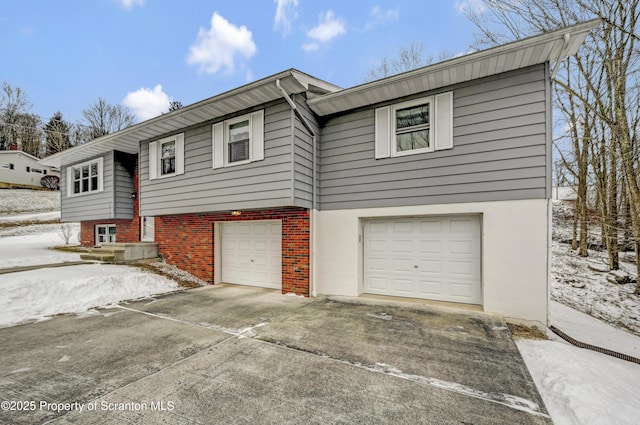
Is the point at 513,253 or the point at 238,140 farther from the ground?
the point at 238,140

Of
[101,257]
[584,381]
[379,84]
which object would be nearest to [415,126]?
[379,84]

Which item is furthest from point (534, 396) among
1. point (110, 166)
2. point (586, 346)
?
point (110, 166)

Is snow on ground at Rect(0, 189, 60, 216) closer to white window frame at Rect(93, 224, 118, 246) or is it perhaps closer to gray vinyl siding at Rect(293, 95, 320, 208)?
white window frame at Rect(93, 224, 118, 246)

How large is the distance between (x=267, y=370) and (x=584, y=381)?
3448 millimetres

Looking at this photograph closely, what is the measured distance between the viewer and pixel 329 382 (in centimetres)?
295

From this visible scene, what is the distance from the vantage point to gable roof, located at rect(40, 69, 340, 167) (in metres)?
5.82

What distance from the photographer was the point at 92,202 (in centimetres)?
1066

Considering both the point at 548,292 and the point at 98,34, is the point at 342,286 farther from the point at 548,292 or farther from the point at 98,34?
the point at 98,34

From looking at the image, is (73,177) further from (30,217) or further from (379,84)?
(379,84)

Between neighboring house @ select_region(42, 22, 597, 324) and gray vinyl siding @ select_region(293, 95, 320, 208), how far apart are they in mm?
44

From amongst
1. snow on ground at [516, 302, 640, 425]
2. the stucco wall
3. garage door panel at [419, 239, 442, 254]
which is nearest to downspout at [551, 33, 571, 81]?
the stucco wall

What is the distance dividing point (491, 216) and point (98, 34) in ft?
77.4

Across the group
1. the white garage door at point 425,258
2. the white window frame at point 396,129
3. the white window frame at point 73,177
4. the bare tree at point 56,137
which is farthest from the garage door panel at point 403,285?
the bare tree at point 56,137

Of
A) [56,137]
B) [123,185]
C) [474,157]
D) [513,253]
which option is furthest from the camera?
[56,137]
